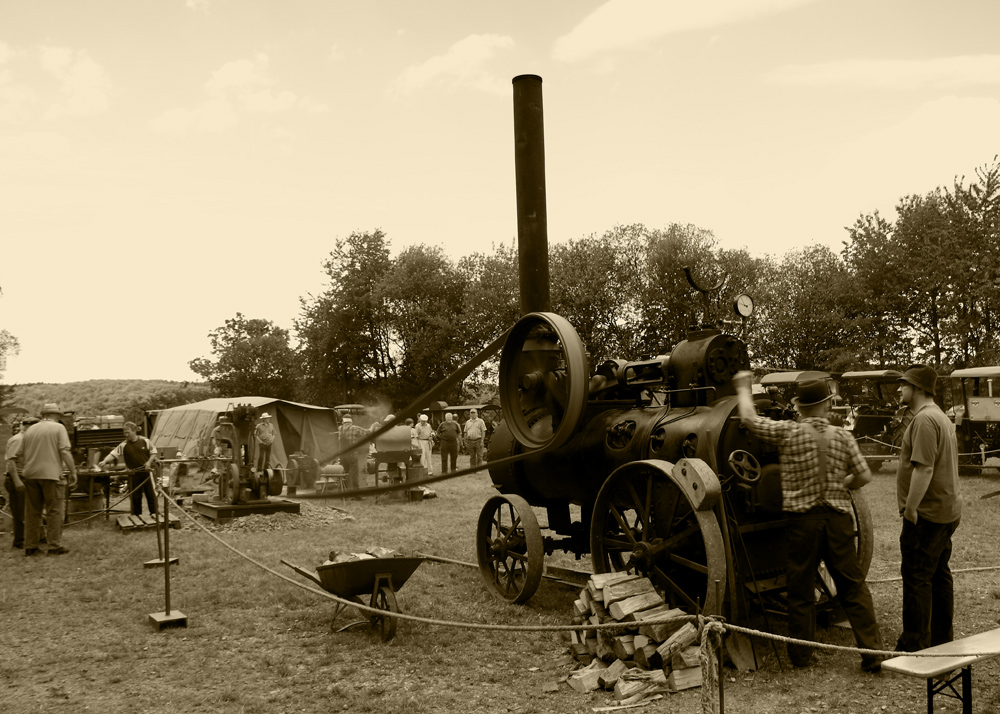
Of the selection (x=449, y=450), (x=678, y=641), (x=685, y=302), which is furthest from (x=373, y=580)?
(x=685, y=302)

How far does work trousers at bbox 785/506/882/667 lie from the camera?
185 inches

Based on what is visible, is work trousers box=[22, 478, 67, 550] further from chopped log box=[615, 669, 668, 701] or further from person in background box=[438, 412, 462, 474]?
person in background box=[438, 412, 462, 474]

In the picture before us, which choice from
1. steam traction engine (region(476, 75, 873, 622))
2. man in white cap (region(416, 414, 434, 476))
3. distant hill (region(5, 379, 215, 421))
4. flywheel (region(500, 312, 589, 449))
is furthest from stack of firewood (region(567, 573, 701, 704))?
distant hill (region(5, 379, 215, 421))

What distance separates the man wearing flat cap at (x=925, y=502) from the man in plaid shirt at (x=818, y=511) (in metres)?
0.23

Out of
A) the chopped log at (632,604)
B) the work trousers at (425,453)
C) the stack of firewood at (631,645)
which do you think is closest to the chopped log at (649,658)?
the stack of firewood at (631,645)

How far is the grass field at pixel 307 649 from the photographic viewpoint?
4.61 meters

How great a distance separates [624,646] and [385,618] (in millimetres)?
1809

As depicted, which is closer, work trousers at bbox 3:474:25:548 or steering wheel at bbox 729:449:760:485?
steering wheel at bbox 729:449:760:485

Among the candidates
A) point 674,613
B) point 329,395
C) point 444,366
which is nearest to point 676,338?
point 444,366

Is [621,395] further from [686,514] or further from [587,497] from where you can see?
[686,514]

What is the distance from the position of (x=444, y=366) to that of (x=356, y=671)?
3181cm

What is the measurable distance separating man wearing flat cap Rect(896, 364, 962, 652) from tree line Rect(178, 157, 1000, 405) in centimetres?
1930

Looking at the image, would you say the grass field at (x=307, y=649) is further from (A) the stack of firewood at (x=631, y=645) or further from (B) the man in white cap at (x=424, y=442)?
(B) the man in white cap at (x=424, y=442)

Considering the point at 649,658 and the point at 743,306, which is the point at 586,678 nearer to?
Result: the point at 649,658
